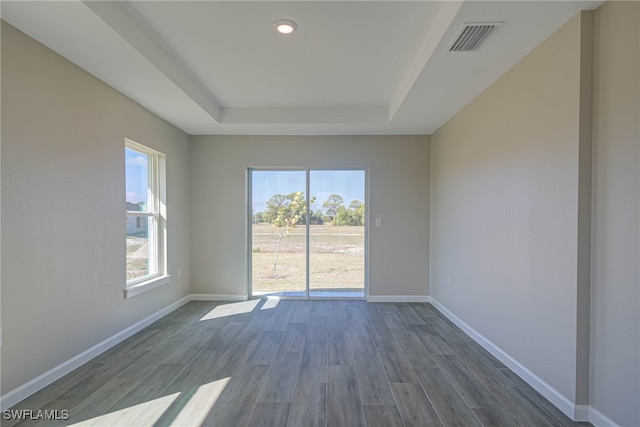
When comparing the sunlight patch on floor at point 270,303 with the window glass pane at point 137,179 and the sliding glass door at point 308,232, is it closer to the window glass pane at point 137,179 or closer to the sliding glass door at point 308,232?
the sliding glass door at point 308,232

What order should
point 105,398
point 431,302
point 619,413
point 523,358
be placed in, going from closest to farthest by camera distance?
point 619,413 < point 105,398 < point 523,358 < point 431,302

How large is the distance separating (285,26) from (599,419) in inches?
127

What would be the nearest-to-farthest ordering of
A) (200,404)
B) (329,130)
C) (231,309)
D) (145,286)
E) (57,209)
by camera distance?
(200,404) → (57,209) → (145,286) → (231,309) → (329,130)

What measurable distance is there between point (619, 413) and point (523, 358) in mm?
690

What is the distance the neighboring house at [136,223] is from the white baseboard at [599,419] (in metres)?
4.14

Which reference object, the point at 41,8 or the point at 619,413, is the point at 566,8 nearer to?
the point at 619,413

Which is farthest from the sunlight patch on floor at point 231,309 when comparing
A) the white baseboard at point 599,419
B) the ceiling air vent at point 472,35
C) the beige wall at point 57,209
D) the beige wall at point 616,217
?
the ceiling air vent at point 472,35

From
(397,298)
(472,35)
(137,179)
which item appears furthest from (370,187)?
(137,179)

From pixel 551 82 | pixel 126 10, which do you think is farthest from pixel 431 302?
pixel 126 10

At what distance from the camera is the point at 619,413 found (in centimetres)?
163

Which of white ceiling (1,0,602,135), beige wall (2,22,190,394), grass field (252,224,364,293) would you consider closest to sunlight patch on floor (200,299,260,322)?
grass field (252,224,364,293)

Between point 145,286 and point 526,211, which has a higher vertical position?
point 526,211

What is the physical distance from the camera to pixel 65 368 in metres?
2.34

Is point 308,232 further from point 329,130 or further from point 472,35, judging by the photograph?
point 472,35
